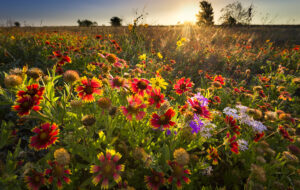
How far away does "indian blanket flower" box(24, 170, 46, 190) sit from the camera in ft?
3.21

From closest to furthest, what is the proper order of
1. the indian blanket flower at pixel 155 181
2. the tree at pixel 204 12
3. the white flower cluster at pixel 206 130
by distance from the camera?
the indian blanket flower at pixel 155 181 < the white flower cluster at pixel 206 130 < the tree at pixel 204 12

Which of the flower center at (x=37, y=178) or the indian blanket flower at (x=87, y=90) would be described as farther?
the indian blanket flower at (x=87, y=90)

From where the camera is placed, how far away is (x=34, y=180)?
1007mm

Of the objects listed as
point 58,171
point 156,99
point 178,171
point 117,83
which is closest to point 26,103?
point 58,171

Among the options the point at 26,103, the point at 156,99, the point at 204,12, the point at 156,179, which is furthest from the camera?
the point at 204,12

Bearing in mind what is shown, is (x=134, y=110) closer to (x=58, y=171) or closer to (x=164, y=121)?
(x=164, y=121)

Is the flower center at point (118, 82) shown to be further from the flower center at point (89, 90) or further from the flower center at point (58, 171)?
the flower center at point (58, 171)

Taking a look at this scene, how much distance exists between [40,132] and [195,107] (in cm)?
113

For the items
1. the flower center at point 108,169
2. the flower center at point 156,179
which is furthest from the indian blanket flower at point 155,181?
the flower center at point 108,169

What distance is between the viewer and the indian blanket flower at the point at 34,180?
0.98 m

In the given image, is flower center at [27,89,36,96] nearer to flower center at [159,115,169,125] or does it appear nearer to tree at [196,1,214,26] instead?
flower center at [159,115,169,125]

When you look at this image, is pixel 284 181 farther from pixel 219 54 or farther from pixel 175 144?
pixel 219 54

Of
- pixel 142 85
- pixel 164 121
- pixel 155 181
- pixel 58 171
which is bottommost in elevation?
pixel 155 181

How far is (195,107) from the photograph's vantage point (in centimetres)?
126
